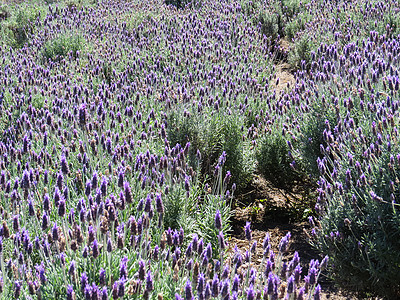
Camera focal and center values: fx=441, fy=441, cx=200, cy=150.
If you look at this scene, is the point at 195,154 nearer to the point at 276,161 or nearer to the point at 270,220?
the point at 276,161

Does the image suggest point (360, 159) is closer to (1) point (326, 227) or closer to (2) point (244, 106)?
(1) point (326, 227)

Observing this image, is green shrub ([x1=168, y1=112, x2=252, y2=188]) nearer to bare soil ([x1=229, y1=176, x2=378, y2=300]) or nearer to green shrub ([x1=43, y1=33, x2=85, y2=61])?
bare soil ([x1=229, y1=176, x2=378, y2=300])

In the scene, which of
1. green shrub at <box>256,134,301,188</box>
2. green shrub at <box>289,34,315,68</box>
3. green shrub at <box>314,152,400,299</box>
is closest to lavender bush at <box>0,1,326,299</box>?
green shrub at <box>256,134,301,188</box>

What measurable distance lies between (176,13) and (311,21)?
2706mm

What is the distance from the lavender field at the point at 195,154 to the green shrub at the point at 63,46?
0.03 metres

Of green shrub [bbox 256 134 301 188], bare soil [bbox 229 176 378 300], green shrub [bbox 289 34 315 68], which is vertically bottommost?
bare soil [bbox 229 176 378 300]

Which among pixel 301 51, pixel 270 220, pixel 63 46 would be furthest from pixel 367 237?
pixel 63 46

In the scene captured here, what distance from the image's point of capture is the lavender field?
2.21 m

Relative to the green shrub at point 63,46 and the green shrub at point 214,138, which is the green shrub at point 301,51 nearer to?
the green shrub at point 214,138

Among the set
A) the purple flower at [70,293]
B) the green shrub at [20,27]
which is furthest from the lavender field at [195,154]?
the green shrub at [20,27]

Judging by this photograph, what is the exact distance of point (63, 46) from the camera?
7227mm

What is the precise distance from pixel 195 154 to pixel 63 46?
13.5 feet

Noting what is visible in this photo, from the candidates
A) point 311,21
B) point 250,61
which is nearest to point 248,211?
point 250,61

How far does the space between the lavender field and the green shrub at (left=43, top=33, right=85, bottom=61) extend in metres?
0.03
